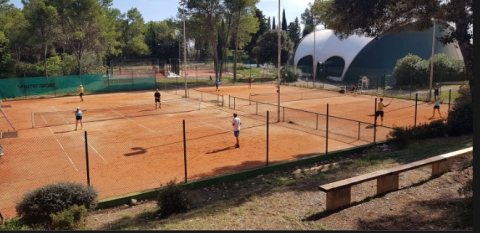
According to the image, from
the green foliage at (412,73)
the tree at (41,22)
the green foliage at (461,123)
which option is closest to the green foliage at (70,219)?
the green foliage at (461,123)

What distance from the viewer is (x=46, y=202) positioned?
9398mm

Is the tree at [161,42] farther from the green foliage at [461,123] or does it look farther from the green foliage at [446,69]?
the green foliage at [461,123]

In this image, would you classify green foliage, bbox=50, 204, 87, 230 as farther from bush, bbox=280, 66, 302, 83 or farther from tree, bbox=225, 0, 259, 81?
tree, bbox=225, 0, 259, 81

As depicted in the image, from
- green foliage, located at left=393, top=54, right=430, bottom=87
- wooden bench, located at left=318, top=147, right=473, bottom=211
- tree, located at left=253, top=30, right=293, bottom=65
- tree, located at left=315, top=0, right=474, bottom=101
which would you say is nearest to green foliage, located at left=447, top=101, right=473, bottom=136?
tree, located at left=315, top=0, right=474, bottom=101

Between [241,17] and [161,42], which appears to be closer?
[241,17]

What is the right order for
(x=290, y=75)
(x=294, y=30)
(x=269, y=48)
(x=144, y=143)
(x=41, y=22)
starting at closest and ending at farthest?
(x=144, y=143)
(x=41, y=22)
(x=290, y=75)
(x=269, y=48)
(x=294, y=30)

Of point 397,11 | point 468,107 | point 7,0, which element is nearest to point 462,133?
point 468,107

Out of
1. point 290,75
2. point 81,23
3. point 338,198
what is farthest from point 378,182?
point 81,23

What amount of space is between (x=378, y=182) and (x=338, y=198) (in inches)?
62.2

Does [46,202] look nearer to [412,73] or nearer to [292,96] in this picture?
[292,96]

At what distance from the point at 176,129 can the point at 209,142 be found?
4.14 metres

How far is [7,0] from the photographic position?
55.7 meters

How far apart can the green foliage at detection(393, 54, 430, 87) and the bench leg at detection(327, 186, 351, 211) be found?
133 feet

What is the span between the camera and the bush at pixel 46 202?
9359mm
